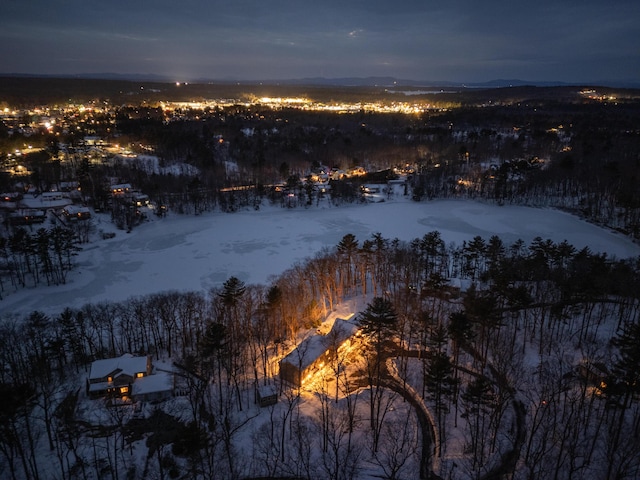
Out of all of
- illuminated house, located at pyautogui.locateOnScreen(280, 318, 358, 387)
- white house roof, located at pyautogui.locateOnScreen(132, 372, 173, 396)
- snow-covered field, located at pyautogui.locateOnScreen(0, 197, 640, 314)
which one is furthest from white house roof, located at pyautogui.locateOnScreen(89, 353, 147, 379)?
snow-covered field, located at pyautogui.locateOnScreen(0, 197, 640, 314)

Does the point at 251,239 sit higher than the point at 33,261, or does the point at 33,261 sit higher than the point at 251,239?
the point at 33,261

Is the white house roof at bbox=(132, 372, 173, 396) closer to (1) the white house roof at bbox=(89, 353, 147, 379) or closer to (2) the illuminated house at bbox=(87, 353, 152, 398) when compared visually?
(2) the illuminated house at bbox=(87, 353, 152, 398)

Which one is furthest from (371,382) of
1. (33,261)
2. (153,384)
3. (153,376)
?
(33,261)

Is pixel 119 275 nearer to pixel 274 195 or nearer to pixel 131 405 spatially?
pixel 131 405

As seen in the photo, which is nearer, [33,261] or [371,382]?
[371,382]

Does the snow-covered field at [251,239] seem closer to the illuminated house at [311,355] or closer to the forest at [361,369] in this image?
the forest at [361,369]

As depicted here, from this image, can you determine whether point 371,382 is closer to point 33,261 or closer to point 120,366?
point 120,366

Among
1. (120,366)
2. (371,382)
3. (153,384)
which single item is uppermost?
(371,382)

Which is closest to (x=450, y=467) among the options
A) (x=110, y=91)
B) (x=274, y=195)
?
(x=274, y=195)
